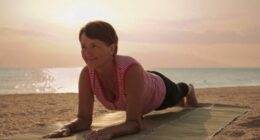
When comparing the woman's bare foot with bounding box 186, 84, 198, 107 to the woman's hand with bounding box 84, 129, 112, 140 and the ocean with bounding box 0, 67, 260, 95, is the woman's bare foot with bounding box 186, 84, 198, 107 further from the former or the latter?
the ocean with bounding box 0, 67, 260, 95

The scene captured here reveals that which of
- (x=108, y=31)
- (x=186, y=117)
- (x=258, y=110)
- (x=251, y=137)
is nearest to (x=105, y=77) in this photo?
(x=108, y=31)

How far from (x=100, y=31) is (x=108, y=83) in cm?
Answer: 63

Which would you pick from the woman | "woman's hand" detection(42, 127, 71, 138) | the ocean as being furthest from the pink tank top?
the ocean

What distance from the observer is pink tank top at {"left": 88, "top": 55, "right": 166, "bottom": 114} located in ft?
10.5

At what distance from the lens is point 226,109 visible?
16.6ft

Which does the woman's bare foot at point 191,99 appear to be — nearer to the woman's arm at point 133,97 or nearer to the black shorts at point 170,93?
the black shorts at point 170,93

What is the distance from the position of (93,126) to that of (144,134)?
755 millimetres

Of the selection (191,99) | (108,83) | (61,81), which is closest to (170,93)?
(191,99)

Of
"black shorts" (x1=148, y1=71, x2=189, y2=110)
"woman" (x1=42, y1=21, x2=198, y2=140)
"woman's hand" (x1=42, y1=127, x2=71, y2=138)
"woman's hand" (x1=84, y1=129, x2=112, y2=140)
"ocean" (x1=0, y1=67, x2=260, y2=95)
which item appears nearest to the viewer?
"woman's hand" (x1=84, y1=129, x2=112, y2=140)

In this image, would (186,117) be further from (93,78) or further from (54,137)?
(54,137)

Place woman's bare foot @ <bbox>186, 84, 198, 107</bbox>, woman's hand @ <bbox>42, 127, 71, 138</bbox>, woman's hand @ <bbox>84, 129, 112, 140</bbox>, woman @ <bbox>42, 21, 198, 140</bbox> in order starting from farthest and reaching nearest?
woman's bare foot @ <bbox>186, 84, 198, 107</bbox>, woman's hand @ <bbox>42, 127, 71, 138</bbox>, woman @ <bbox>42, 21, 198, 140</bbox>, woman's hand @ <bbox>84, 129, 112, 140</bbox>

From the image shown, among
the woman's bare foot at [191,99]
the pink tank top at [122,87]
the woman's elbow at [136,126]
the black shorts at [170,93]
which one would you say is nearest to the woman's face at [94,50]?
the pink tank top at [122,87]

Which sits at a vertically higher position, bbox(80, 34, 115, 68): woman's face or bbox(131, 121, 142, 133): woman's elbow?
bbox(80, 34, 115, 68): woman's face

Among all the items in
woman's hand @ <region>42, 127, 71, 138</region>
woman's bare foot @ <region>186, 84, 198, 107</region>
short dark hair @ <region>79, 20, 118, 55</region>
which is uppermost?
short dark hair @ <region>79, 20, 118, 55</region>
